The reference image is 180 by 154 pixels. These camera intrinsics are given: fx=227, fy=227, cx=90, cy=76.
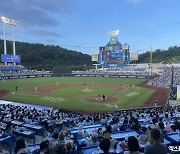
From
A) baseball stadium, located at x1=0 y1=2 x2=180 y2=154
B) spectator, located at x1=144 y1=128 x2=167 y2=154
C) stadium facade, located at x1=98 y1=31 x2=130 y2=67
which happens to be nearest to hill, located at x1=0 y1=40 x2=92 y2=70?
baseball stadium, located at x1=0 y1=2 x2=180 y2=154

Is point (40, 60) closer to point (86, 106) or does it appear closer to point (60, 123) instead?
point (86, 106)

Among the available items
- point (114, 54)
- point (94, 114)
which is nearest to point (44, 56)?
point (114, 54)

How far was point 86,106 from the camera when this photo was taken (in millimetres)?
31547

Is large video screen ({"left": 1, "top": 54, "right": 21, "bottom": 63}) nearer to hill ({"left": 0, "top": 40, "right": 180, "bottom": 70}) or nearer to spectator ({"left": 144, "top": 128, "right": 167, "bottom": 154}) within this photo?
hill ({"left": 0, "top": 40, "right": 180, "bottom": 70})

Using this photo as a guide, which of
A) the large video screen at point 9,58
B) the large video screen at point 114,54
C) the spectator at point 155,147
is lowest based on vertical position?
the spectator at point 155,147

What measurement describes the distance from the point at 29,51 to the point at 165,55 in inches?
3625

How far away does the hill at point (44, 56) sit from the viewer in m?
141

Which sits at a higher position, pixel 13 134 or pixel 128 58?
pixel 128 58

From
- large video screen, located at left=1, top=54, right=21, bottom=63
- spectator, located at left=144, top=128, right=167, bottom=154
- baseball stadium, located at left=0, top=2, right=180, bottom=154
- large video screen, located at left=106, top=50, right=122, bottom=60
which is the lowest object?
baseball stadium, located at left=0, top=2, right=180, bottom=154

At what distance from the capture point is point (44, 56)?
150 metres

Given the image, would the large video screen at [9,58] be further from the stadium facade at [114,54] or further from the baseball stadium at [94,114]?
the stadium facade at [114,54]

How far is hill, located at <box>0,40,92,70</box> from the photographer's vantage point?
463 feet

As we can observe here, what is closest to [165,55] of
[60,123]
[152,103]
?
[152,103]

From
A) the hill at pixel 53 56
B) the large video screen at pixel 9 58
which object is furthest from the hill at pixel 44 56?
the large video screen at pixel 9 58
